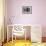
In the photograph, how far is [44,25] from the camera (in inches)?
90.3

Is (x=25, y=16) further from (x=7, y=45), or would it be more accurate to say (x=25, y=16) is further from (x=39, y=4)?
(x=7, y=45)

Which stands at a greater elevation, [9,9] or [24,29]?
[9,9]

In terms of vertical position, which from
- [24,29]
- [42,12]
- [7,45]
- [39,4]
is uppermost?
[39,4]

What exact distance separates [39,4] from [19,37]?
666 millimetres

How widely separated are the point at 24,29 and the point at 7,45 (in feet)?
1.30

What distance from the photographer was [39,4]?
2293mm

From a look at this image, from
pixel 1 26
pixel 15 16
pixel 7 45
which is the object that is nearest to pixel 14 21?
pixel 15 16

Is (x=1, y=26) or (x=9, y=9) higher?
(x=9, y=9)

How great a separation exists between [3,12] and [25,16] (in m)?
0.38

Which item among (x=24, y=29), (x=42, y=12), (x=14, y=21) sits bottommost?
(x=24, y=29)

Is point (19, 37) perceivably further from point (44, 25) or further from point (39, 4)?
point (39, 4)

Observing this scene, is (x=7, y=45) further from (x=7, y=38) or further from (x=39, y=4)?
(x=39, y=4)

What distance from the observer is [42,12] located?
2.29m

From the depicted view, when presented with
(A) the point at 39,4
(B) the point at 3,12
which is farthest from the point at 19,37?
(A) the point at 39,4
